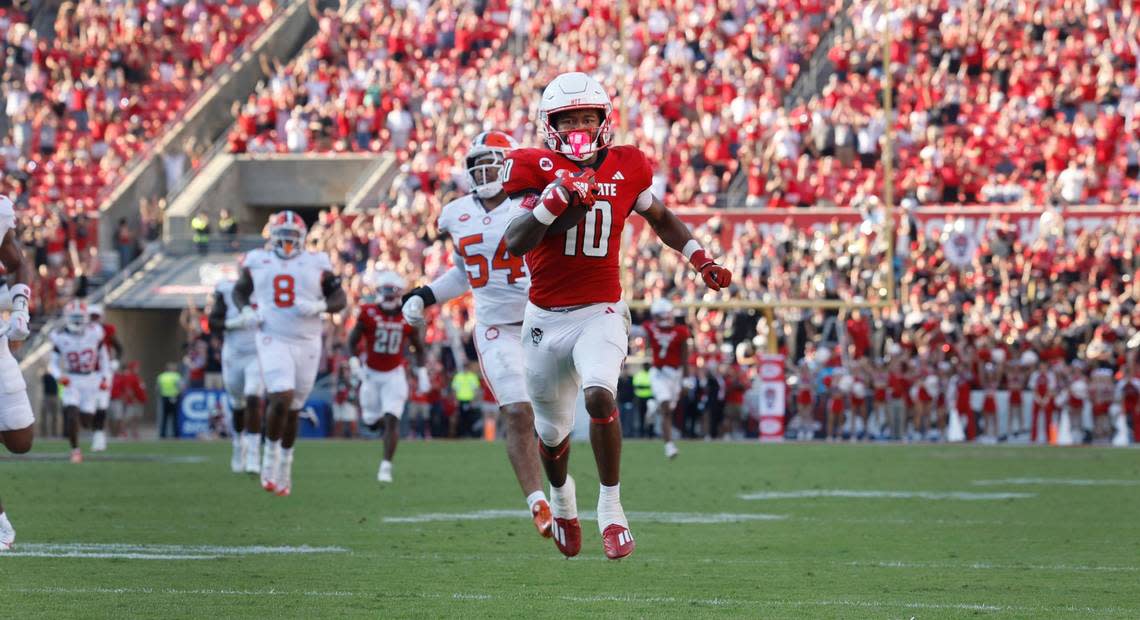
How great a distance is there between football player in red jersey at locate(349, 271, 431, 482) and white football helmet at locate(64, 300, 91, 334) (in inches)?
263

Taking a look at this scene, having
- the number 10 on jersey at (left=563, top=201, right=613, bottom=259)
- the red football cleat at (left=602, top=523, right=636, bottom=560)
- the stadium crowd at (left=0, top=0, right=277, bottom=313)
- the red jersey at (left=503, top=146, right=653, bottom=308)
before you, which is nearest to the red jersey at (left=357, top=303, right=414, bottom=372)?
the red jersey at (left=503, top=146, right=653, bottom=308)

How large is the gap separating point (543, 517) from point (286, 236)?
619 cm

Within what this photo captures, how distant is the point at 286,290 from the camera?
14.5 meters

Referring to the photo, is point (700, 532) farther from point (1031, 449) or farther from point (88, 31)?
point (88, 31)

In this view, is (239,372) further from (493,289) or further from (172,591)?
(172,591)

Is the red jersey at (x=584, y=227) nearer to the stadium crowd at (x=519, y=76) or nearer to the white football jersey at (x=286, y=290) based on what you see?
the white football jersey at (x=286, y=290)

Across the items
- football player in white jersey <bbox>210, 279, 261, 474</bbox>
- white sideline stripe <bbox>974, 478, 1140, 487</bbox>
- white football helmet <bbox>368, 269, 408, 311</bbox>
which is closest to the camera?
white sideline stripe <bbox>974, 478, 1140, 487</bbox>

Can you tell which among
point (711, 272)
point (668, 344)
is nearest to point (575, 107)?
point (711, 272)

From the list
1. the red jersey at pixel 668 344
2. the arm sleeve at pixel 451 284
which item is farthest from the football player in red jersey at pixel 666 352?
the arm sleeve at pixel 451 284

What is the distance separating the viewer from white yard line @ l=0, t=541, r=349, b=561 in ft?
30.3

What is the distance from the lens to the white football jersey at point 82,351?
860 inches

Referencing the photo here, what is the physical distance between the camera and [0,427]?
8.83 meters

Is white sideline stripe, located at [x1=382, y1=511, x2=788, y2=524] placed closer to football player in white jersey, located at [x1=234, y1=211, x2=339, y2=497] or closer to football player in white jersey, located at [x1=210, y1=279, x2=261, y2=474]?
football player in white jersey, located at [x1=234, y1=211, x2=339, y2=497]

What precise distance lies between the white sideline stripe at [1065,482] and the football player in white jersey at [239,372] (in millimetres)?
6230
